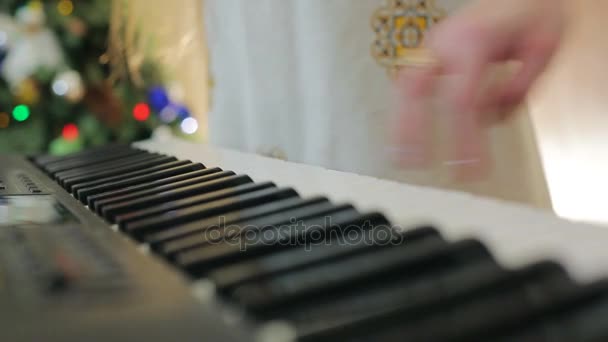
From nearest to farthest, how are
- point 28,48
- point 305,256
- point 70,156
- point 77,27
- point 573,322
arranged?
point 573,322
point 305,256
point 70,156
point 28,48
point 77,27

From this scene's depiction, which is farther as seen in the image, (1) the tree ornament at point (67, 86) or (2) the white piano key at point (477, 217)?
(1) the tree ornament at point (67, 86)

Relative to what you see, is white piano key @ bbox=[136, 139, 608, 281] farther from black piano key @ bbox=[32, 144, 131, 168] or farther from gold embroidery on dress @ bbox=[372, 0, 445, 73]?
gold embroidery on dress @ bbox=[372, 0, 445, 73]

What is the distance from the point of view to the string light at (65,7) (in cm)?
A: 237

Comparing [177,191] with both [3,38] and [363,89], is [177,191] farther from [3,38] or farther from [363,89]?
[3,38]

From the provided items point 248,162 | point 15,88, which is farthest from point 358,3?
point 15,88

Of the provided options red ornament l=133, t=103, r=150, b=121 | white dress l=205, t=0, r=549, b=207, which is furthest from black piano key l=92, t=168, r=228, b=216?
red ornament l=133, t=103, r=150, b=121

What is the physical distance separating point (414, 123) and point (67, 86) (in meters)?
1.95

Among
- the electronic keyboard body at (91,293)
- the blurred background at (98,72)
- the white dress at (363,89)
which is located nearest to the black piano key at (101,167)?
the electronic keyboard body at (91,293)

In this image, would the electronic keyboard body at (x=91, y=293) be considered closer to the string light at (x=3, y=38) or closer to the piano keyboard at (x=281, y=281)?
the piano keyboard at (x=281, y=281)

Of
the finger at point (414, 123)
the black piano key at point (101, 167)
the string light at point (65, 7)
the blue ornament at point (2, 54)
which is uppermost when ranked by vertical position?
the string light at point (65, 7)

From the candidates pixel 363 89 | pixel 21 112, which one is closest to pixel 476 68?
pixel 363 89

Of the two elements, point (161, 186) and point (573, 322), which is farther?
point (161, 186)

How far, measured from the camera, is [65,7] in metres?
2.39

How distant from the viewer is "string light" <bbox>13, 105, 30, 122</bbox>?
2303 millimetres
